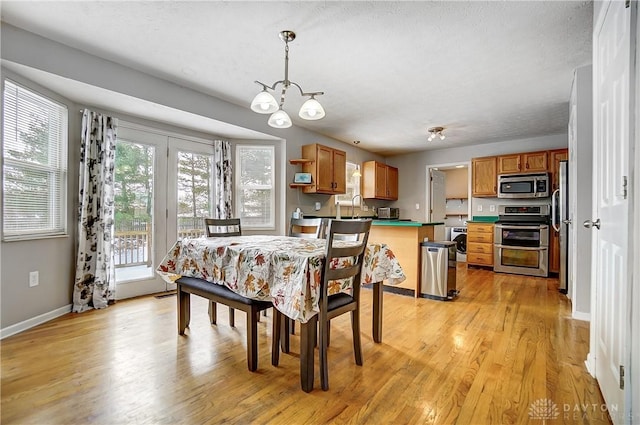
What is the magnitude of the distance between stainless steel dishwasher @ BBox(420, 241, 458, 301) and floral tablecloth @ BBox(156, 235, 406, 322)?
4.80 ft

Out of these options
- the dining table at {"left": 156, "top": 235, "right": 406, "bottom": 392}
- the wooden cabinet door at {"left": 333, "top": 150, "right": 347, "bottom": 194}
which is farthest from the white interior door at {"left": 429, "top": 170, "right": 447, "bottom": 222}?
the dining table at {"left": 156, "top": 235, "right": 406, "bottom": 392}

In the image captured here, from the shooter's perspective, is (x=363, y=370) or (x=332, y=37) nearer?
(x=363, y=370)

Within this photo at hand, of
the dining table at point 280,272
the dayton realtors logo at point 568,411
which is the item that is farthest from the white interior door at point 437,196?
the dayton realtors logo at point 568,411

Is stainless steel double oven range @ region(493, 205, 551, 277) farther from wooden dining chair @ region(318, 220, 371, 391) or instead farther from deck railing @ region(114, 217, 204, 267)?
deck railing @ region(114, 217, 204, 267)

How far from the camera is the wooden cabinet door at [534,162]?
516cm

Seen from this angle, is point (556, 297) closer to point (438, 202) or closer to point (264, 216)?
point (438, 202)

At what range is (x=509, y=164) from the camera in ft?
→ 18.0

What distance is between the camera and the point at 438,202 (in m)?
6.70

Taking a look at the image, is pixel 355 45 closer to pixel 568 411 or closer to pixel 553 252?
pixel 568 411

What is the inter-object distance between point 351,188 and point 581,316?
161 inches

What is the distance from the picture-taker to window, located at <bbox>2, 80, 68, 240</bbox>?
8.21ft

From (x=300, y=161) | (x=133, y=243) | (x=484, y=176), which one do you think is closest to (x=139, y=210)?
(x=133, y=243)

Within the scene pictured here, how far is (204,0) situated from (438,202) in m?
5.92

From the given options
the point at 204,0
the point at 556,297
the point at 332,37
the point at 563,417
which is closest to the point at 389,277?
the point at 563,417
